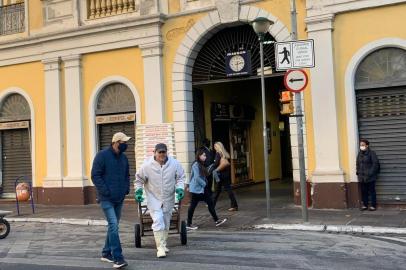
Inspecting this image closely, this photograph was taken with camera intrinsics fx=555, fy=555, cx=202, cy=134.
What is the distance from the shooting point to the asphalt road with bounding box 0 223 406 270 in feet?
24.8

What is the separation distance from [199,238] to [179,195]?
1.83 m

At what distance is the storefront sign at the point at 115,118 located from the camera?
1565cm

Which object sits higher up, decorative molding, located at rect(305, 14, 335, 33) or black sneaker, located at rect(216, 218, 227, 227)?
decorative molding, located at rect(305, 14, 335, 33)

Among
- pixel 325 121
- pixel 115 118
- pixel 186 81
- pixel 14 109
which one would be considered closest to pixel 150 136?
pixel 186 81

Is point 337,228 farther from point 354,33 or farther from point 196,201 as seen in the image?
point 354,33

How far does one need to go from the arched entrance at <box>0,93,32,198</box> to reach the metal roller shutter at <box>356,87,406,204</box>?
10224mm

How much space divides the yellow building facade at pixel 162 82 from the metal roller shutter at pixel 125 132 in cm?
4

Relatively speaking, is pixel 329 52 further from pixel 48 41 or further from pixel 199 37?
pixel 48 41

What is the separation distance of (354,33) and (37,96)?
9676 mm

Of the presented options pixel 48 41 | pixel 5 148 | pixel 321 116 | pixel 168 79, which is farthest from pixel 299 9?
pixel 5 148

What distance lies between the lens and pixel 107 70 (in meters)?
16.0

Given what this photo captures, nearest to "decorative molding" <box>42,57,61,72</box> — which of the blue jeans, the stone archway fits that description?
the stone archway

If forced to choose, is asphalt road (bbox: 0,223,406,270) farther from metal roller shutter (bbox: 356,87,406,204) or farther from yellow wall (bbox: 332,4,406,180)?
yellow wall (bbox: 332,4,406,180)

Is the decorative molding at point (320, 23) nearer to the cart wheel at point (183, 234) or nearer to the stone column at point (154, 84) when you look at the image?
the stone column at point (154, 84)
